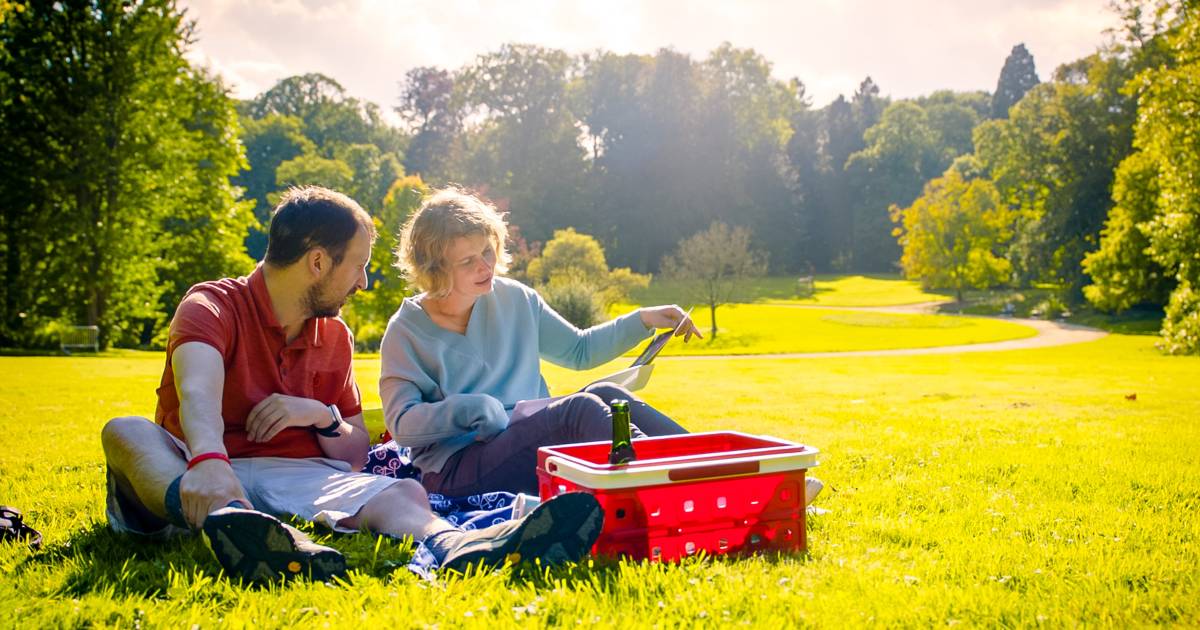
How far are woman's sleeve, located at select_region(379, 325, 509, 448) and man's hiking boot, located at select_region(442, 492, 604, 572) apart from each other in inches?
38.0

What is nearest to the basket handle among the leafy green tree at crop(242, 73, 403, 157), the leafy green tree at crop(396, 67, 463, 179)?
the leafy green tree at crop(396, 67, 463, 179)

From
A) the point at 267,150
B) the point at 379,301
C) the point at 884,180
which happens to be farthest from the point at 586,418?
the point at 884,180

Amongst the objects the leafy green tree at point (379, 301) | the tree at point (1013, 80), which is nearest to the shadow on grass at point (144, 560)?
the leafy green tree at point (379, 301)

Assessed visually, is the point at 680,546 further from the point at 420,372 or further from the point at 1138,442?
the point at 1138,442

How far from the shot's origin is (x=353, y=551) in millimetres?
2926

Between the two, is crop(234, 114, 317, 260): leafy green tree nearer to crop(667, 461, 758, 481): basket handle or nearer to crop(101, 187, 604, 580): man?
crop(101, 187, 604, 580): man

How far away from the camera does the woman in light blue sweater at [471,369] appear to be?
3584 mm

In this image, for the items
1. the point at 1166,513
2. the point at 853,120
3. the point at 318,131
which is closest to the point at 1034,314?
the point at 853,120

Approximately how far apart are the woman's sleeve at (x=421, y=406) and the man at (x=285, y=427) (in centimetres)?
17

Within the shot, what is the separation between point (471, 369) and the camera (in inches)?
156

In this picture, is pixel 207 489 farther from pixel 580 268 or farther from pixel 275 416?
pixel 580 268

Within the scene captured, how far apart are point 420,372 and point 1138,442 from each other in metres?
4.99

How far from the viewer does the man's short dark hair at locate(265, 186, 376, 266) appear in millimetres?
3355

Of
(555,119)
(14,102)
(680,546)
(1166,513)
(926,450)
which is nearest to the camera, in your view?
(680,546)
